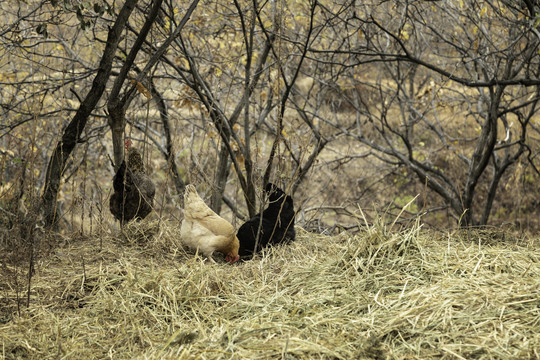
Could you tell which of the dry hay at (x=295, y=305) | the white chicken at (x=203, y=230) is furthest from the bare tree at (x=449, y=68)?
the white chicken at (x=203, y=230)

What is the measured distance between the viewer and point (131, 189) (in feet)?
12.4

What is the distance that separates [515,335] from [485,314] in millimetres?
208

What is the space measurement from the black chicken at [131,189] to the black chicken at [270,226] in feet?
2.44

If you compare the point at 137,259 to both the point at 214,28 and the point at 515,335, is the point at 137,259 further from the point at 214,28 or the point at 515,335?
the point at 214,28

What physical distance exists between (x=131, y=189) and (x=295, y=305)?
5.44 feet

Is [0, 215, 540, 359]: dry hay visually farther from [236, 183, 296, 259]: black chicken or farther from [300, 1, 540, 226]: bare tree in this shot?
[300, 1, 540, 226]: bare tree

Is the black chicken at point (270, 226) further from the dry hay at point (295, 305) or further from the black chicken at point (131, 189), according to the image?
the black chicken at point (131, 189)

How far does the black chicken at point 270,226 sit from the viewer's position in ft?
12.4

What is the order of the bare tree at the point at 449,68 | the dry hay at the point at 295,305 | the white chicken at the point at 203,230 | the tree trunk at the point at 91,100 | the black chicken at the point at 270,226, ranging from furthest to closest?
1. the bare tree at the point at 449,68
2. the black chicken at the point at 270,226
3. the tree trunk at the point at 91,100
4. the white chicken at the point at 203,230
5. the dry hay at the point at 295,305

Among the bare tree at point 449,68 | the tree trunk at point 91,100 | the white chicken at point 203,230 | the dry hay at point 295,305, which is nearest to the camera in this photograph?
the dry hay at point 295,305

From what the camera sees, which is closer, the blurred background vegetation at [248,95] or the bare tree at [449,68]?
→ the blurred background vegetation at [248,95]

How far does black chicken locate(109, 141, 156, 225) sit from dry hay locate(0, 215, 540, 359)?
0.36 m

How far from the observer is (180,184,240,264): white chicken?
350cm

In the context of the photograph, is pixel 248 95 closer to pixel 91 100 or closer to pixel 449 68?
pixel 91 100
